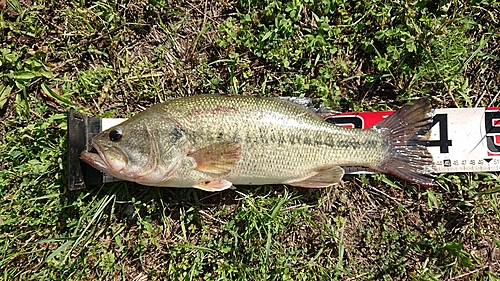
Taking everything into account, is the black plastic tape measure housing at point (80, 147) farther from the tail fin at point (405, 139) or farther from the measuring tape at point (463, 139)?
the tail fin at point (405, 139)

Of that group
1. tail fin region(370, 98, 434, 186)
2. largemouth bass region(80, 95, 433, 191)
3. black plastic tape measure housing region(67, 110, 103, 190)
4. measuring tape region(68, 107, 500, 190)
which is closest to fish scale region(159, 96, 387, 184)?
largemouth bass region(80, 95, 433, 191)

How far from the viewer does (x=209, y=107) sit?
345cm

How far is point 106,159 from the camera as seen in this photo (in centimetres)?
333

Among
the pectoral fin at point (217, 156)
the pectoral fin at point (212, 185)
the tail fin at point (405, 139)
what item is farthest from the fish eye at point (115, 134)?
the tail fin at point (405, 139)

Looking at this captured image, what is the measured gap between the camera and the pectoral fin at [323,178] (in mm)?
3668

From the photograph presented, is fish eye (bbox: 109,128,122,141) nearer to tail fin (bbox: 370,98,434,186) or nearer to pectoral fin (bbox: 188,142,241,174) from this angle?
pectoral fin (bbox: 188,142,241,174)

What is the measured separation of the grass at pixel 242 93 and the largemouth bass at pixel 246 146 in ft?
1.18

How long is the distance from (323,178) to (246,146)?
2.67 ft

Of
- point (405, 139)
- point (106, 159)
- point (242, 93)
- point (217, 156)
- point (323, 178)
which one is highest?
point (242, 93)

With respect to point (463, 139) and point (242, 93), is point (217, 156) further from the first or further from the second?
point (463, 139)

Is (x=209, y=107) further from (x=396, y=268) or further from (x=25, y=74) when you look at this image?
(x=396, y=268)

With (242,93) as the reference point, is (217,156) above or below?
below

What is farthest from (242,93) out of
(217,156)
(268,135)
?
(217,156)

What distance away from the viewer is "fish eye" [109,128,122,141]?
3369mm
